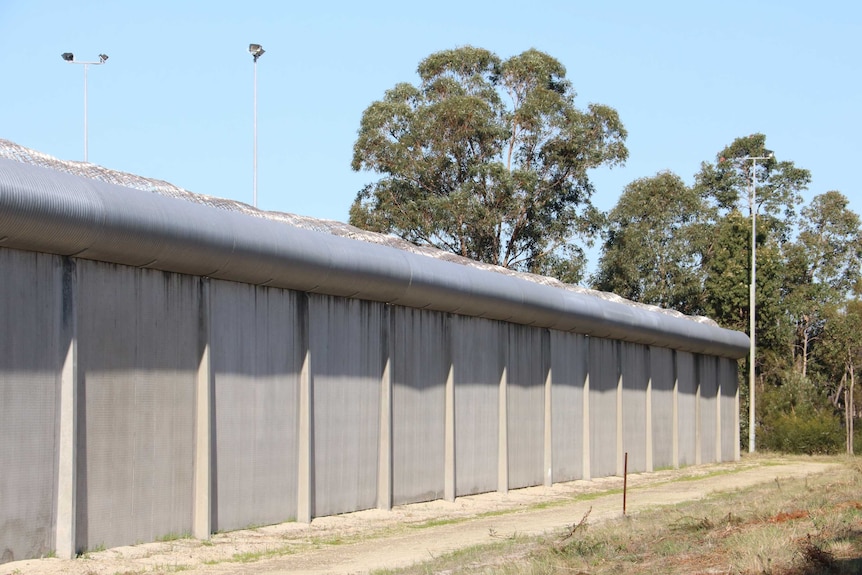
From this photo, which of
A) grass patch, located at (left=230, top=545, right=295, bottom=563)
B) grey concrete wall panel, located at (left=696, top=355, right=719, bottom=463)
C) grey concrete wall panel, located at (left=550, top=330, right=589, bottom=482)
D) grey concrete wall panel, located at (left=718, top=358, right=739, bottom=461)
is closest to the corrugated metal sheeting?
grey concrete wall panel, located at (left=550, top=330, right=589, bottom=482)

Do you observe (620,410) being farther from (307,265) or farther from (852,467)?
(307,265)

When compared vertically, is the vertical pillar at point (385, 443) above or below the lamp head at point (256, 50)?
below

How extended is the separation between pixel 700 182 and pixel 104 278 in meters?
67.6

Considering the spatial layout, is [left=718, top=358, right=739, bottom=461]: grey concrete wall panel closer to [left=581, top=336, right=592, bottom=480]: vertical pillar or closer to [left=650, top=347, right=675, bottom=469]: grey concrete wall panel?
[left=650, top=347, right=675, bottom=469]: grey concrete wall panel

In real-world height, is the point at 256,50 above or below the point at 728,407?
above

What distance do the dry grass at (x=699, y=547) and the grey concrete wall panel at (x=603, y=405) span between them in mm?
12135

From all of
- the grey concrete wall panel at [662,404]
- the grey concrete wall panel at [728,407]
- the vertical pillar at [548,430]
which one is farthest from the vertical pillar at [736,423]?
the vertical pillar at [548,430]

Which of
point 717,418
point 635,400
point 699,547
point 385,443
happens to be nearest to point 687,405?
point 717,418

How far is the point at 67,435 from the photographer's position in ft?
50.8

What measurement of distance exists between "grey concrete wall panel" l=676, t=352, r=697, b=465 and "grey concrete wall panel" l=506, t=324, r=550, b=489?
37.0 ft

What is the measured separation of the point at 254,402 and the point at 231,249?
9.28 feet

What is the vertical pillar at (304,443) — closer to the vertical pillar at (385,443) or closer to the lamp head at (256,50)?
the vertical pillar at (385,443)

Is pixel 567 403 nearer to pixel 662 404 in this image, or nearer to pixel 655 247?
pixel 662 404

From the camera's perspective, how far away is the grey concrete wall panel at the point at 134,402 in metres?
16.1
